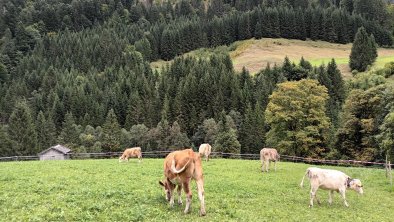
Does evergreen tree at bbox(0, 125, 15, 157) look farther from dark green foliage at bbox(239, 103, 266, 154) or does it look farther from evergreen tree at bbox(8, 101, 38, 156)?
dark green foliage at bbox(239, 103, 266, 154)

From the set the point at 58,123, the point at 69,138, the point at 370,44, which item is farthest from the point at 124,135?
the point at 370,44

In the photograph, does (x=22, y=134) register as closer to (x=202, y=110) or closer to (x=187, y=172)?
(x=202, y=110)

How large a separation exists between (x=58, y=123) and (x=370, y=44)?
421 feet

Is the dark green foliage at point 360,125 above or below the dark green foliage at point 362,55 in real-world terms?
above

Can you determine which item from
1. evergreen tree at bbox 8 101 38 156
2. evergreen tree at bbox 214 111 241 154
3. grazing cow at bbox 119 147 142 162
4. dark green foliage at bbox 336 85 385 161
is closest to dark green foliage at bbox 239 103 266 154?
evergreen tree at bbox 214 111 241 154

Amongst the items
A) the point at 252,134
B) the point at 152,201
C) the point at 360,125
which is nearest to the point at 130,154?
the point at 152,201

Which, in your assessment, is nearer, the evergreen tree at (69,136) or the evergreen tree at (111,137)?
the evergreen tree at (111,137)

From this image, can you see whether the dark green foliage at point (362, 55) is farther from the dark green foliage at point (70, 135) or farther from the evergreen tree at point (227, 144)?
the dark green foliage at point (70, 135)

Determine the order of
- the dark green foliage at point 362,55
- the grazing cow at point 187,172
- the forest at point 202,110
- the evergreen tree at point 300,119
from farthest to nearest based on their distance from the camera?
the dark green foliage at point 362,55 → the evergreen tree at point 300,119 → the forest at point 202,110 → the grazing cow at point 187,172

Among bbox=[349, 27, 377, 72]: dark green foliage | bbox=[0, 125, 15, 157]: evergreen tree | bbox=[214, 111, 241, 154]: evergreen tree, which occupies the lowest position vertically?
bbox=[0, 125, 15, 157]: evergreen tree

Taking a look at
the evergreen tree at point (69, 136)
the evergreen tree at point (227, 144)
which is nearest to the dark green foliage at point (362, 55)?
the evergreen tree at point (227, 144)

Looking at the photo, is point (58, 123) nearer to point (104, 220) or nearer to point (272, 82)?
point (272, 82)

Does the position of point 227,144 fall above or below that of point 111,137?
above

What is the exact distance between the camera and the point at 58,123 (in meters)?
151
